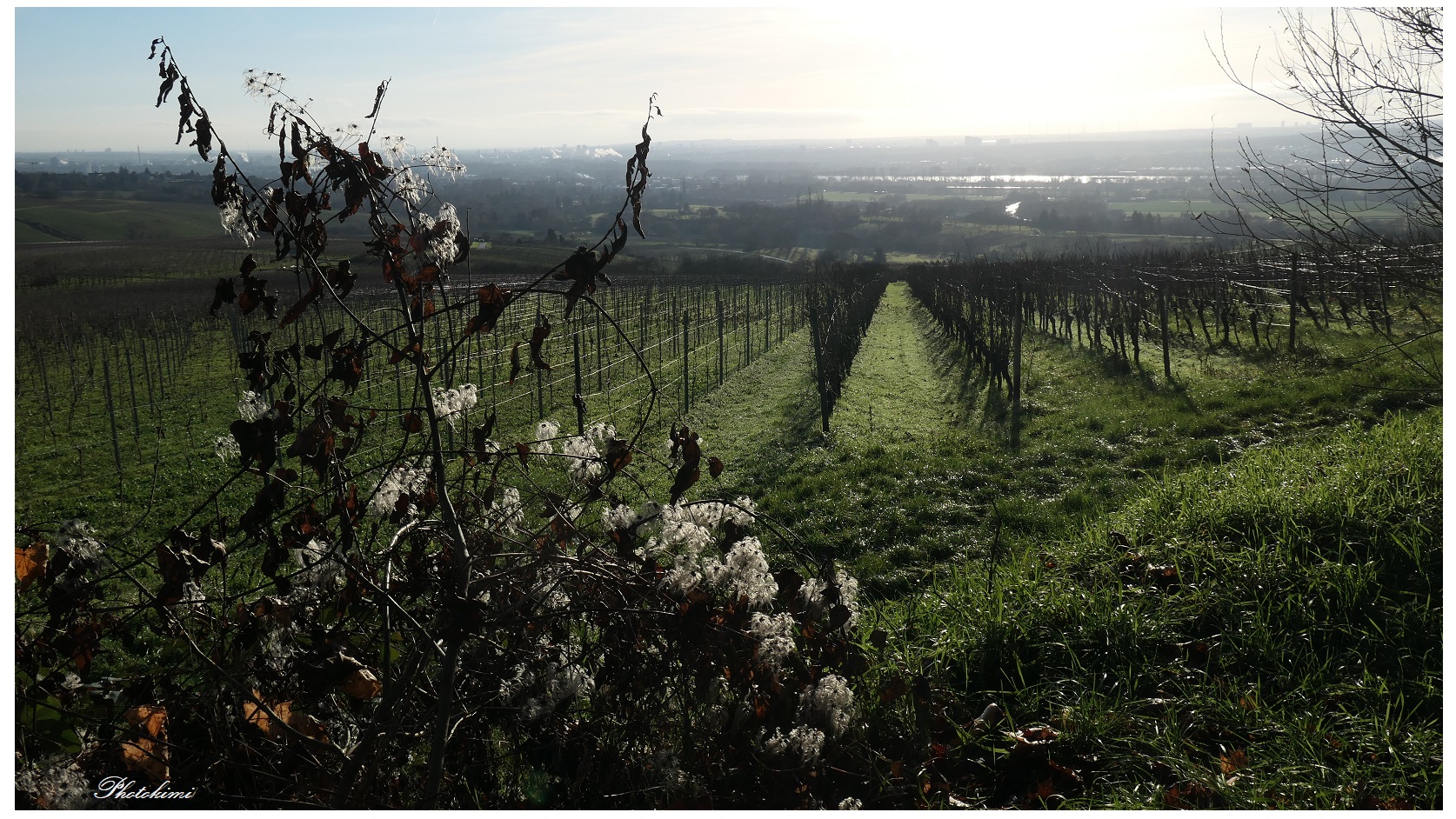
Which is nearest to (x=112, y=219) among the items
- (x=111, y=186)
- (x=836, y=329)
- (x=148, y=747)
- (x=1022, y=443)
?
(x=111, y=186)

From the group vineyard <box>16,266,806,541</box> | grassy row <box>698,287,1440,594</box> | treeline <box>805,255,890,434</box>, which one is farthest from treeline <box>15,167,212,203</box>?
grassy row <box>698,287,1440,594</box>

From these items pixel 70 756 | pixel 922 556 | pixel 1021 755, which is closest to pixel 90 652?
pixel 70 756

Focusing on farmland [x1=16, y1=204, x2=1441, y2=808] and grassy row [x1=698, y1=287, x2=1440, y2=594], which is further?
grassy row [x1=698, y1=287, x2=1440, y2=594]

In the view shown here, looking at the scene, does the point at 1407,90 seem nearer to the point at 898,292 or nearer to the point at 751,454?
the point at 751,454

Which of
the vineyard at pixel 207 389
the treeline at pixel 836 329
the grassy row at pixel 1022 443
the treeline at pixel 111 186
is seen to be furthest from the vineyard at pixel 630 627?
the treeline at pixel 111 186

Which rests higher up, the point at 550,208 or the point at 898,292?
the point at 550,208

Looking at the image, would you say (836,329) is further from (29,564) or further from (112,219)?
(112,219)

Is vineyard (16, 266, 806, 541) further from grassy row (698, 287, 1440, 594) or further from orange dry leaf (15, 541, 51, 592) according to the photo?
Answer: grassy row (698, 287, 1440, 594)

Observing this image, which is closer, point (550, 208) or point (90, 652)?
point (90, 652)
